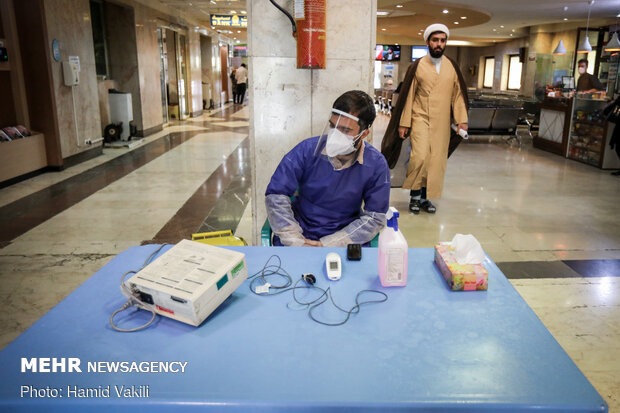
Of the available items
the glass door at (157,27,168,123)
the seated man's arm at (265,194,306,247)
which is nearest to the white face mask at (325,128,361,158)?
the seated man's arm at (265,194,306,247)

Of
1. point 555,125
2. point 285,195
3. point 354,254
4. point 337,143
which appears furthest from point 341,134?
point 555,125

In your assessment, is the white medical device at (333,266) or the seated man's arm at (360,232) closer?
the white medical device at (333,266)

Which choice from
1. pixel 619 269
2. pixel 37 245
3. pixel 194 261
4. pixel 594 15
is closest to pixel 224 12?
pixel 594 15

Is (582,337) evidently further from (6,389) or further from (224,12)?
(224,12)

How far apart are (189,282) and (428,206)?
3.52 metres

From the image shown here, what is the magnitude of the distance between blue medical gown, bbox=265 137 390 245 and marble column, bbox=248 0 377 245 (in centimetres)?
77

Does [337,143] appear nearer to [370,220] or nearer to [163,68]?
[370,220]

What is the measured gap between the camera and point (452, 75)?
12.9 feet

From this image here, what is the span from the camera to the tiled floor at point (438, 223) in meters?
2.46

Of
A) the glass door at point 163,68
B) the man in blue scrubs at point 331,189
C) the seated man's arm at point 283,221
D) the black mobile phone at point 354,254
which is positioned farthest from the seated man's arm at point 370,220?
the glass door at point 163,68

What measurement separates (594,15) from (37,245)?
12.7 meters

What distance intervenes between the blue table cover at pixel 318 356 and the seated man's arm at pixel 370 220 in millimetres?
746

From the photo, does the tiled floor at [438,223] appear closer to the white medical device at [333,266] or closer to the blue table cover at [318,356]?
the blue table cover at [318,356]

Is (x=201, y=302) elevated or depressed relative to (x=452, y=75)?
depressed
